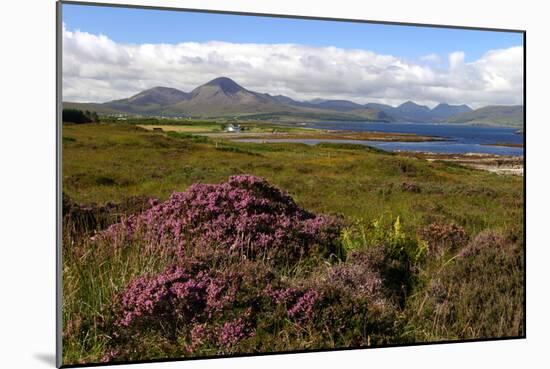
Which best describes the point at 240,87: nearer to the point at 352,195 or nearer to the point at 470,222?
the point at 352,195

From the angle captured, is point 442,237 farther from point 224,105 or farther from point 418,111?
point 224,105

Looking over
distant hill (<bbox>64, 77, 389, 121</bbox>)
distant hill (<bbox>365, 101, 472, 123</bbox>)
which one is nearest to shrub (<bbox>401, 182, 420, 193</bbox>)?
distant hill (<bbox>365, 101, 472, 123</bbox>)

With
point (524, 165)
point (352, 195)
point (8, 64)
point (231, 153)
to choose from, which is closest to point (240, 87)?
point (231, 153)

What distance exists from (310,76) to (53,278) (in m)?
3.21

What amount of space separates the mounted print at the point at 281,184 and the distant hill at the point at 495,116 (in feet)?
0.06

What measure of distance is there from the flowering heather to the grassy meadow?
93 mm

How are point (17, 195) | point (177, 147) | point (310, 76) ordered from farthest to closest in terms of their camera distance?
point (310, 76) → point (177, 147) → point (17, 195)

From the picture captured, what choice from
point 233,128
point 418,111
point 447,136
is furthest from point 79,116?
point 447,136

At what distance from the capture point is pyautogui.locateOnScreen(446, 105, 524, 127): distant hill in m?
9.03

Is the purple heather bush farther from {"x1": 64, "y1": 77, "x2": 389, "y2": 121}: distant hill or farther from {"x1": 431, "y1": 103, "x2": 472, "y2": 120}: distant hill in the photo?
{"x1": 431, "y1": 103, "x2": 472, "y2": 120}: distant hill

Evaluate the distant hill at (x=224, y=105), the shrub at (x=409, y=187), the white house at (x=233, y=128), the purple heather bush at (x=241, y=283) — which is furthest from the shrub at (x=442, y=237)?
the white house at (x=233, y=128)

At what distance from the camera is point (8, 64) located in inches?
293

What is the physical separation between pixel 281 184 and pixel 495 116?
2.51m

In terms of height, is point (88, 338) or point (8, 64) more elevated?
point (8, 64)
